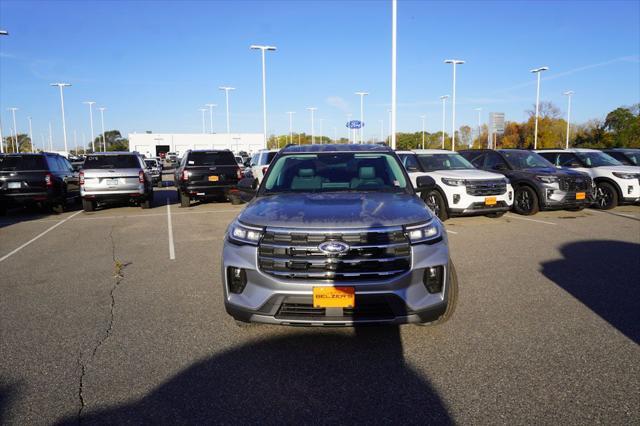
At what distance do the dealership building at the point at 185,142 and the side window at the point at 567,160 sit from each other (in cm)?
6806

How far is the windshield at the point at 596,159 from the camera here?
14036 mm

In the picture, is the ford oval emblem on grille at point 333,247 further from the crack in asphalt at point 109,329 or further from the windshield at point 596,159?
the windshield at point 596,159

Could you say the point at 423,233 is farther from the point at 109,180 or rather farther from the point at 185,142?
the point at 185,142

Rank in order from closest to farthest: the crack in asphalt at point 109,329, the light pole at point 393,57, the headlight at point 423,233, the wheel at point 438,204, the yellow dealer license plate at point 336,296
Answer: the crack in asphalt at point 109,329 < the yellow dealer license plate at point 336,296 < the headlight at point 423,233 < the wheel at point 438,204 < the light pole at point 393,57

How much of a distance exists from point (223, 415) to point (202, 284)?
10.6ft

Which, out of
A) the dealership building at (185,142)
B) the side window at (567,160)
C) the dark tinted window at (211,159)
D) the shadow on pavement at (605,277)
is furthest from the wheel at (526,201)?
the dealership building at (185,142)

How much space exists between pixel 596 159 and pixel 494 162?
3.47m

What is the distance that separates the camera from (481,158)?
1375cm

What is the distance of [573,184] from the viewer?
1194cm

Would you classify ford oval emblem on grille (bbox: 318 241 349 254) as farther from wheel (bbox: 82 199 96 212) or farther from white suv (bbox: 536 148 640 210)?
wheel (bbox: 82 199 96 212)

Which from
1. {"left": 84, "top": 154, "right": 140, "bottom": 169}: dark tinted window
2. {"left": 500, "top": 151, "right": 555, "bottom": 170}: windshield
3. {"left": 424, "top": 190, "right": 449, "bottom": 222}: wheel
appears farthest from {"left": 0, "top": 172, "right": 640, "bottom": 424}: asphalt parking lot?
{"left": 84, "top": 154, "right": 140, "bottom": 169}: dark tinted window

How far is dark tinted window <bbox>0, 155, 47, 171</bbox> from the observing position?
1327 cm

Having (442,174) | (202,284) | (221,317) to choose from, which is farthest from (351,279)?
(442,174)

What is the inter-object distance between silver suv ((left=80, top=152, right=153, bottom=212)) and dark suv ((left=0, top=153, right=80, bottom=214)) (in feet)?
2.64
